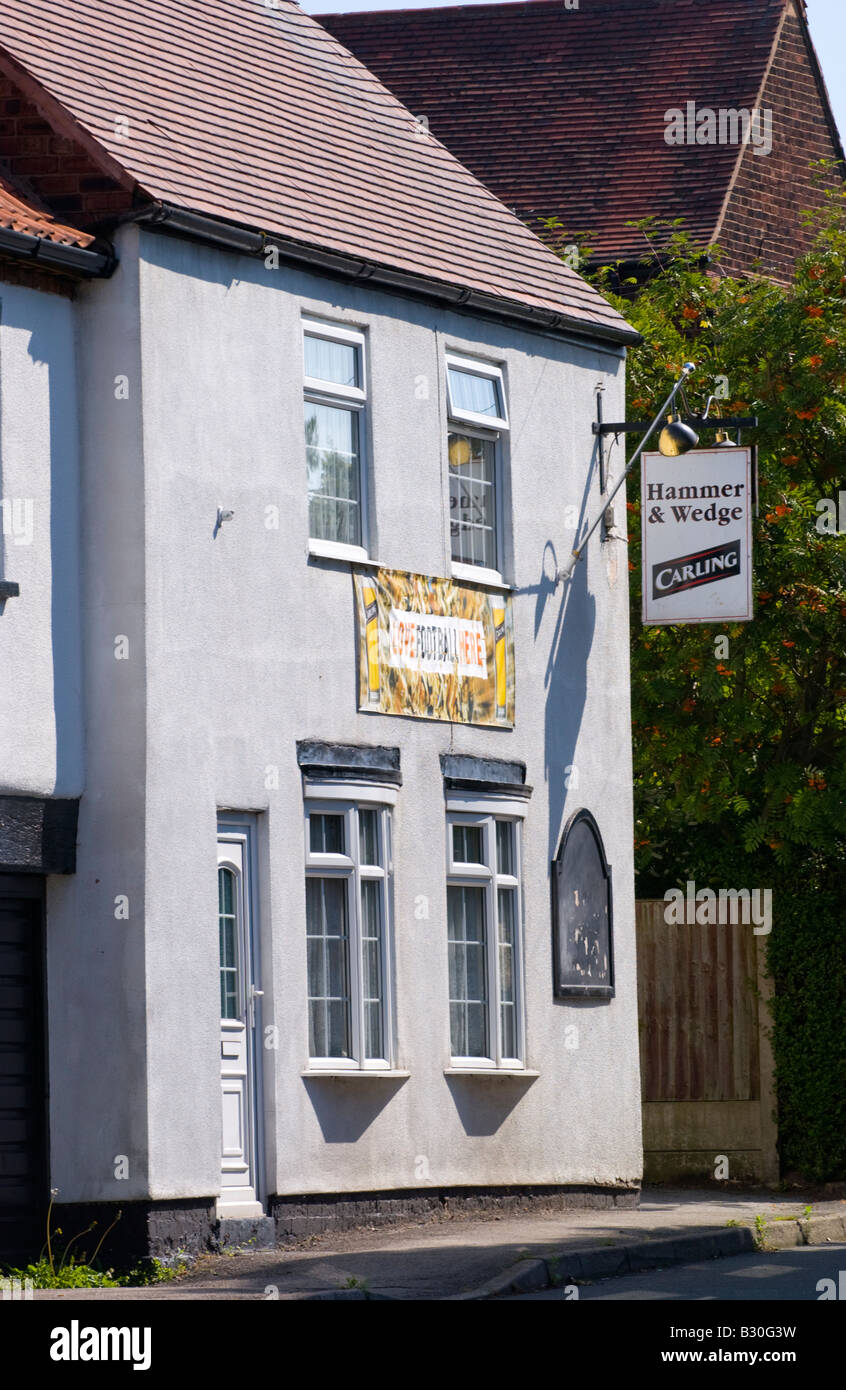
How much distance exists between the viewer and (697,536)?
18.0m

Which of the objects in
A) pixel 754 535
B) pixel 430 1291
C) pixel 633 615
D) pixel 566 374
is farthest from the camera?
pixel 633 615

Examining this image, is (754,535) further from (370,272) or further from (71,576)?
(71,576)

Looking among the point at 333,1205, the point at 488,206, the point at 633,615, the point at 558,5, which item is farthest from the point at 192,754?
the point at 558,5

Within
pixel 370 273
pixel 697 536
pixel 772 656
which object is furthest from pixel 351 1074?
pixel 772 656

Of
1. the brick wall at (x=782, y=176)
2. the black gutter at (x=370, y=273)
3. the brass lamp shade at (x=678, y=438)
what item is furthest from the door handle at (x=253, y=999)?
the brick wall at (x=782, y=176)

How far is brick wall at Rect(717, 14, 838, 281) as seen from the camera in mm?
29312

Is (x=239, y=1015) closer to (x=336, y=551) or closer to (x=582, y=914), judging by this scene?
(x=336, y=551)

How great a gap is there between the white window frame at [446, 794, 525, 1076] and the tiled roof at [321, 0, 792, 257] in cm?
1190

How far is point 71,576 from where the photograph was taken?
1477 cm

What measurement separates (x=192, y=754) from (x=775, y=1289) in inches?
184

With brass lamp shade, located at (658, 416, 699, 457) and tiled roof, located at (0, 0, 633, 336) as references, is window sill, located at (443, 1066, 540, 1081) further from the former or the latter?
tiled roof, located at (0, 0, 633, 336)

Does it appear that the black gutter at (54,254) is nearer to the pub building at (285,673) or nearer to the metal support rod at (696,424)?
the pub building at (285,673)

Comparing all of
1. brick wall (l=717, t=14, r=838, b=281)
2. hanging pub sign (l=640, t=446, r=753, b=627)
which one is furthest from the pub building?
brick wall (l=717, t=14, r=838, b=281)

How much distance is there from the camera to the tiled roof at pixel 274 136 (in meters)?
15.8
